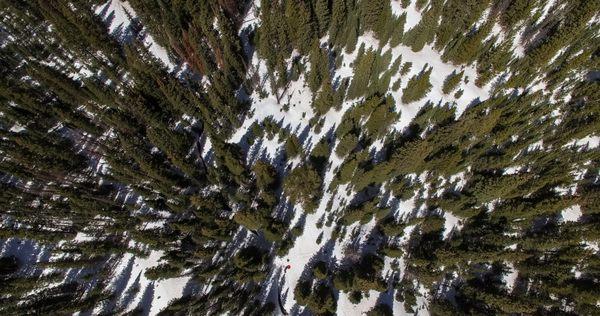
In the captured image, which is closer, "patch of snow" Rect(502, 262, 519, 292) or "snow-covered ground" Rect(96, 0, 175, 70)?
"patch of snow" Rect(502, 262, 519, 292)

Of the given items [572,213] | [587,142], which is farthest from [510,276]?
[587,142]

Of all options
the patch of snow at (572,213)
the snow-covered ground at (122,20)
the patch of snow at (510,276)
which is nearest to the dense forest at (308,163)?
the patch of snow at (510,276)

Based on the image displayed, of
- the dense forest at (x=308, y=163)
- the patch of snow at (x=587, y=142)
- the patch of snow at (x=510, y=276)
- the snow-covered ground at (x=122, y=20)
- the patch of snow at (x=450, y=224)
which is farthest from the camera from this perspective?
the snow-covered ground at (x=122, y=20)

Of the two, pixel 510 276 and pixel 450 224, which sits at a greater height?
pixel 450 224

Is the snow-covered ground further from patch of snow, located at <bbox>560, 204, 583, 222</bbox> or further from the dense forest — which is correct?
patch of snow, located at <bbox>560, 204, 583, 222</bbox>

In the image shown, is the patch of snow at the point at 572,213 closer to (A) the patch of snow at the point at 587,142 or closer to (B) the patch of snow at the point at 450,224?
(A) the patch of snow at the point at 587,142

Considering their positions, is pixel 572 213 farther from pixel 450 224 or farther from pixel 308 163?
pixel 308 163

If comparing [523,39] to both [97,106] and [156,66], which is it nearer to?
[156,66]

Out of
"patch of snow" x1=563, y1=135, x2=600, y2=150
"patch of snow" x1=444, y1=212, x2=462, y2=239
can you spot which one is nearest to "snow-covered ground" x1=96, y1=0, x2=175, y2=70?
"patch of snow" x1=444, y1=212, x2=462, y2=239

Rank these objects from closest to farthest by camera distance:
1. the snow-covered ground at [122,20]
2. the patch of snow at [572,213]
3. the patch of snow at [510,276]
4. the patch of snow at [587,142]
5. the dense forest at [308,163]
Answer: the dense forest at [308,163] < the patch of snow at [510,276] < the patch of snow at [572,213] < the patch of snow at [587,142] < the snow-covered ground at [122,20]
